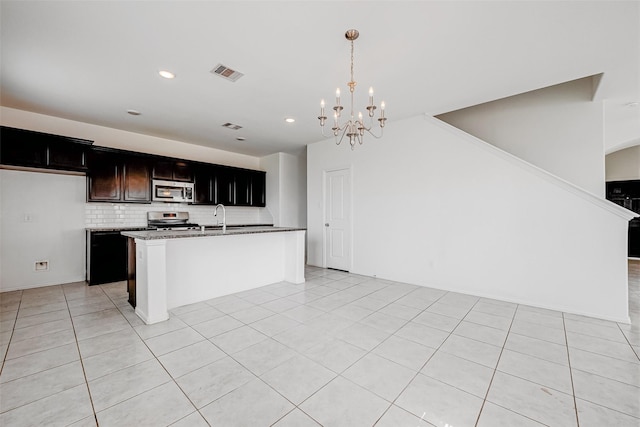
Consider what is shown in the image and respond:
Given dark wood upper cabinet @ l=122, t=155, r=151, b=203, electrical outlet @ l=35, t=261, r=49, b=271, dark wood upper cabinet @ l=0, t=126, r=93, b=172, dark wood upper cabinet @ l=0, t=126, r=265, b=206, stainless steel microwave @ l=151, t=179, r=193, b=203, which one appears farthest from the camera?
stainless steel microwave @ l=151, t=179, r=193, b=203

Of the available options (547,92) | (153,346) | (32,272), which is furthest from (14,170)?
(547,92)

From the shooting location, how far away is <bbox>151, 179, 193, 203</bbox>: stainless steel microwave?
5150mm

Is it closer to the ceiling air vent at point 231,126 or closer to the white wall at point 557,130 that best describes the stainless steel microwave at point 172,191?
the ceiling air vent at point 231,126

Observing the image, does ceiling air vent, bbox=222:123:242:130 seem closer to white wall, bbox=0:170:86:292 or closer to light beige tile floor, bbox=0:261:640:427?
white wall, bbox=0:170:86:292

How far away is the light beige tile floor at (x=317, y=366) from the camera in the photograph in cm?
158

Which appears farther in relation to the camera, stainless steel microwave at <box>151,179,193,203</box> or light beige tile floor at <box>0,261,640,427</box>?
stainless steel microwave at <box>151,179,193,203</box>

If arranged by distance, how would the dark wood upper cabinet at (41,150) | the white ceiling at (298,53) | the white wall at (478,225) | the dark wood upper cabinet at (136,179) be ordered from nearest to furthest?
the white ceiling at (298,53) → the white wall at (478,225) → the dark wood upper cabinet at (41,150) → the dark wood upper cabinet at (136,179)

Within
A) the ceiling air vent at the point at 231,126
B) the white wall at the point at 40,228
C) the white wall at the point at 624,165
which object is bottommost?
the white wall at the point at 40,228

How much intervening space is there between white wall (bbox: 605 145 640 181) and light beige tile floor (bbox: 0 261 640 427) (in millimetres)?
5633

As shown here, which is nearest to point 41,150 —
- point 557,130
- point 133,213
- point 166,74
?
point 133,213

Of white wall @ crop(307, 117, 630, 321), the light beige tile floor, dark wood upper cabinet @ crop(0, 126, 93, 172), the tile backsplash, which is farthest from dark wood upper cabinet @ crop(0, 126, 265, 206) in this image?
white wall @ crop(307, 117, 630, 321)

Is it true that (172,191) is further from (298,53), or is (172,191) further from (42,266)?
(298,53)

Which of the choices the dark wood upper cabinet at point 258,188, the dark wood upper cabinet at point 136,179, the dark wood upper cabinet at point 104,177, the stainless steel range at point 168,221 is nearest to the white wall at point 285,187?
→ the dark wood upper cabinet at point 258,188

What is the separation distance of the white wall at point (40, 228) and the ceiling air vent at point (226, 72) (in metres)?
3.59
